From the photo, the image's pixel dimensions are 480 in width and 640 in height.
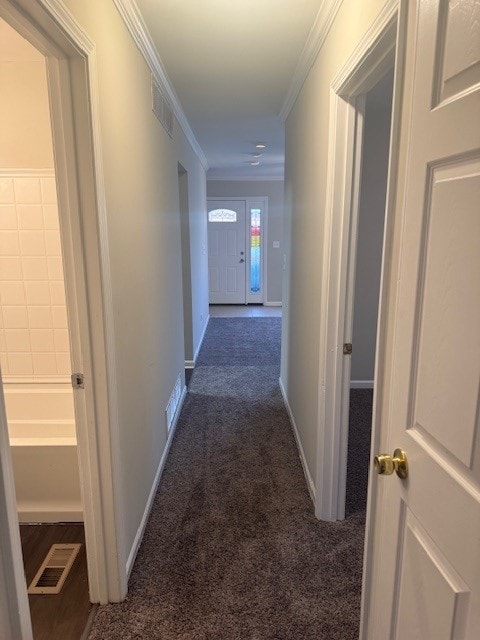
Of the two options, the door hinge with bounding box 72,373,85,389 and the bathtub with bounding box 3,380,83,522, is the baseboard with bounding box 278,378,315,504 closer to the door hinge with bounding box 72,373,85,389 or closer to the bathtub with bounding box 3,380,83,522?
the bathtub with bounding box 3,380,83,522

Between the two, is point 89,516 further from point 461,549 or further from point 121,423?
point 461,549

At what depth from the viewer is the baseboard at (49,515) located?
2158mm

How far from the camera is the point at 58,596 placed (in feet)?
5.66

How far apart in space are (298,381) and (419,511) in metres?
1.98

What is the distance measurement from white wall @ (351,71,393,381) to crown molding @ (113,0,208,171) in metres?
Answer: 1.60

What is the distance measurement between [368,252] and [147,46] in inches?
101

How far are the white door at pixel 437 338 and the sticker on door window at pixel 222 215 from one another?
7.17 meters

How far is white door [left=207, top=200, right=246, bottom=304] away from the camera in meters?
7.98

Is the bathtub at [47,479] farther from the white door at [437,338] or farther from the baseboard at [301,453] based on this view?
the white door at [437,338]

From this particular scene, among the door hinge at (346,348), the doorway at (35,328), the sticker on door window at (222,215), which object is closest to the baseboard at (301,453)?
the door hinge at (346,348)

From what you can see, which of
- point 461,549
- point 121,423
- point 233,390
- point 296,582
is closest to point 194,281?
point 233,390

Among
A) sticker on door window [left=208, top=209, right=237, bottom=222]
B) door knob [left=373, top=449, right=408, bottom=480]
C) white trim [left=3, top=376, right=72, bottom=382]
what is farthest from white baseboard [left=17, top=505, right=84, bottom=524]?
sticker on door window [left=208, top=209, right=237, bottom=222]

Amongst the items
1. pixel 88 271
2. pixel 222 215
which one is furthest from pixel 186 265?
pixel 222 215

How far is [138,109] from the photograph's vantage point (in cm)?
203
